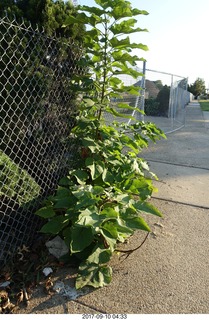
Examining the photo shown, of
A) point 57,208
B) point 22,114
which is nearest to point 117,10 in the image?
point 22,114

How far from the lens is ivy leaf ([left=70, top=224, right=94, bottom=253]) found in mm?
2205

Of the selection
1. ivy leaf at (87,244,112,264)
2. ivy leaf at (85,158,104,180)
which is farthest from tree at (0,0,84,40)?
ivy leaf at (87,244,112,264)

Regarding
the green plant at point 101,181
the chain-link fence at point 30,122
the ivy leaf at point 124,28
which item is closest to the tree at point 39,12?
the chain-link fence at point 30,122

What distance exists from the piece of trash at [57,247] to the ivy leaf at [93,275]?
1.03ft

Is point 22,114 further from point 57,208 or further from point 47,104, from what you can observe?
point 57,208

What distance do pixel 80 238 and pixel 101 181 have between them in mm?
749

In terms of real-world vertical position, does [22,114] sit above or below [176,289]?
above

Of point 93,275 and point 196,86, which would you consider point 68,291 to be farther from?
point 196,86

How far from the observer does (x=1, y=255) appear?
252 centimetres

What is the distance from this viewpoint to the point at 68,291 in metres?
2.19

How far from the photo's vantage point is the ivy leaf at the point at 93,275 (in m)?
2.20

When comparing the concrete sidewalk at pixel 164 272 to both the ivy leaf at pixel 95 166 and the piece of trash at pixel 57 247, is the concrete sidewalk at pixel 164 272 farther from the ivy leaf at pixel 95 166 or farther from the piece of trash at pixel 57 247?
the ivy leaf at pixel 95 166

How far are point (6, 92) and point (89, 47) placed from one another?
97 cm

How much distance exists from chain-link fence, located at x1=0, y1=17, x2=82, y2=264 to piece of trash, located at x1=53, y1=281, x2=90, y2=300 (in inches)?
24.3
